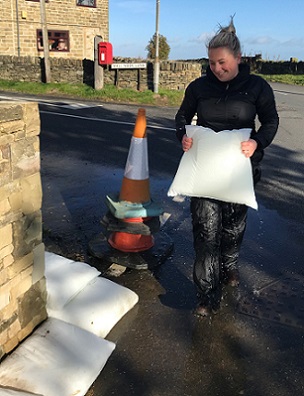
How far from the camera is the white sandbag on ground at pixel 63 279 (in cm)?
277

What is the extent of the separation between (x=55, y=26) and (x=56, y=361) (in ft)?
75.7

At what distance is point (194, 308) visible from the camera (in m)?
2.99

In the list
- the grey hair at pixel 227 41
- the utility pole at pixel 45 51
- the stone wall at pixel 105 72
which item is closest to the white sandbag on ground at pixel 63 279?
the grey hair at pixel 227 41

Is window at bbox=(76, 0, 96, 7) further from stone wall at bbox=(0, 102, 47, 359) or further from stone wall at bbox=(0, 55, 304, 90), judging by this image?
stone wall at bbox=(0, 102, 47, 359)

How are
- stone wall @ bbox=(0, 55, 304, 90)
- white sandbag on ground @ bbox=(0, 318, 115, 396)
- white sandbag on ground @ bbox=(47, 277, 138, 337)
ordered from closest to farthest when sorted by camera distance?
white sandbag on ground @ bbox=(0, 318, 115, 396) < white sandbag on ground @ bbox=(47, 277, 138, 337) < stone wall @ bbox=(0, 55, 304, 90)

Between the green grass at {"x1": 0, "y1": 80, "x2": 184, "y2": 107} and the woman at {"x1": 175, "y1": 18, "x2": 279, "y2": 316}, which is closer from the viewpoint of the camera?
the woman at {"x1": 175, "y1": 18, "x2": 279, "y2": 316}

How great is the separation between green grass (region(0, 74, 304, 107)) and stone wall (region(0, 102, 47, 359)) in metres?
12.6

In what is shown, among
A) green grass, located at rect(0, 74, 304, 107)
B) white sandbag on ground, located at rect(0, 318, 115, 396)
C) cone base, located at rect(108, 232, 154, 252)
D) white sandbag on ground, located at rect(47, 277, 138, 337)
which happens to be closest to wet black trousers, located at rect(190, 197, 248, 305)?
white sandbag on ground, located at rect(47, 277, 138, 337)

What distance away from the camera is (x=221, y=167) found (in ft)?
8.64

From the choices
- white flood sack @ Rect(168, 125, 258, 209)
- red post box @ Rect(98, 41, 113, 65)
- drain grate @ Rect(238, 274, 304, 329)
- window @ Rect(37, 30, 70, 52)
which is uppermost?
window @ Rect(37, 30, 70, 52)

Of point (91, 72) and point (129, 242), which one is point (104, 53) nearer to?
point (91, 72)

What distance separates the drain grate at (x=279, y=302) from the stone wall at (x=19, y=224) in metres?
1.50

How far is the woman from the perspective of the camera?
261 cm

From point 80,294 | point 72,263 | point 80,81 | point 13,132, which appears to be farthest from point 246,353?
point 80,81
